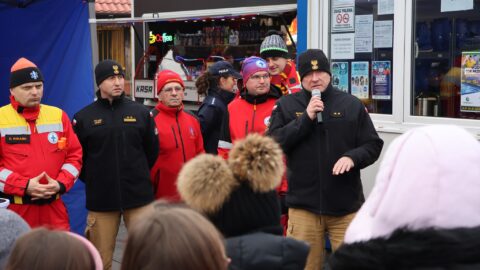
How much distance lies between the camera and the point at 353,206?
470 centimetres

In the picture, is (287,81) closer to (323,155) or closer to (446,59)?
(446,59)

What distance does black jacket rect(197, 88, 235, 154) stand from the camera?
6.23 meters

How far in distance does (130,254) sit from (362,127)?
3.17 m

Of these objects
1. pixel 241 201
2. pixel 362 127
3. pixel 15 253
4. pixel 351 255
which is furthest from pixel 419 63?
pixel 15 253

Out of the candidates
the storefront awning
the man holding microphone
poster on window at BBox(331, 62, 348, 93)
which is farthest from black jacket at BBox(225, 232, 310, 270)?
the storefront awning

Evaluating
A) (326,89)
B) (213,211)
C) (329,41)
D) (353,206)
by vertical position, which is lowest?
(353,206)

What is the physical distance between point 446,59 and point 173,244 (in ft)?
16.3

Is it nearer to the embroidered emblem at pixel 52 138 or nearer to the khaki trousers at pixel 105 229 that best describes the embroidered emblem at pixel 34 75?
the embroidered emblem at pixel 52 138

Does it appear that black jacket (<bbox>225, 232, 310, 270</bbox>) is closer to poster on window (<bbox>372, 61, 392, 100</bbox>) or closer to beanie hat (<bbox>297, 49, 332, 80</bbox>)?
beanie hat (<bbox>297, 49, 332, 80</bbox>)

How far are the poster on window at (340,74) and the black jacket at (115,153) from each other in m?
2.41

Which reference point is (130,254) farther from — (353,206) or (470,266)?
(353,206)

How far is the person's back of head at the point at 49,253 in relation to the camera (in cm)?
194

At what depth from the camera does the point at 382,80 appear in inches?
259

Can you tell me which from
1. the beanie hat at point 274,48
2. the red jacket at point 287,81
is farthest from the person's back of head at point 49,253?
the beanie hat at point 274,48
